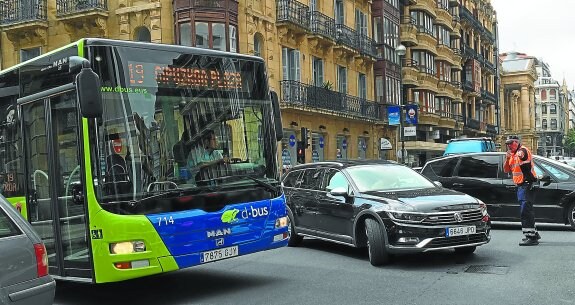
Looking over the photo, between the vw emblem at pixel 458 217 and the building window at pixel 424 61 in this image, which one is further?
the building window at pixel 424 61

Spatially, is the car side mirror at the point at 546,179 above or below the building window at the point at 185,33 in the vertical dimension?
below

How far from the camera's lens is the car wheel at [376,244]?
8.95 m

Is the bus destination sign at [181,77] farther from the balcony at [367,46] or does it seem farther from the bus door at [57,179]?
the balcony at [367,46]

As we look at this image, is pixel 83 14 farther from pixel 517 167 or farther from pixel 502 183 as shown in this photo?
pixel 517 167

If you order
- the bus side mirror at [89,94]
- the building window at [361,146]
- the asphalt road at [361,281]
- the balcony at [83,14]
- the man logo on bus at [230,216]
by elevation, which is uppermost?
the balcony at [83,14]

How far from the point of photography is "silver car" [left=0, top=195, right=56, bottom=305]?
482 centimetres

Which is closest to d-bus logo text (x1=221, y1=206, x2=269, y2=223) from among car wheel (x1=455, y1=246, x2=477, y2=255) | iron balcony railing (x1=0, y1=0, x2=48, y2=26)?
car wheel (x1=455, y1=246, x2=477, y2=255)

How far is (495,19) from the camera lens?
84.2m

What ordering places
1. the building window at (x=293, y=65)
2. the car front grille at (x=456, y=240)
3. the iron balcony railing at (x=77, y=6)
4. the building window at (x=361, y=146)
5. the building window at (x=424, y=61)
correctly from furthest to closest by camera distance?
1. the building window at (x=424, y=61)
2. the building window at (x=361, y=146)
3. the building window at (x=293, y=65)
4. the iron balcony railing at (x=77, y=6)
5. the car front grille at (x=456, y=240)

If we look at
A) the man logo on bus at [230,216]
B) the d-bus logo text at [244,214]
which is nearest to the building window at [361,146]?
the d-bus logo text at [244,214]

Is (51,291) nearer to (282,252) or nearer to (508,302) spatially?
(508,302)

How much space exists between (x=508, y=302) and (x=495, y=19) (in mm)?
83989

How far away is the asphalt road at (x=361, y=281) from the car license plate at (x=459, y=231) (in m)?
0.47

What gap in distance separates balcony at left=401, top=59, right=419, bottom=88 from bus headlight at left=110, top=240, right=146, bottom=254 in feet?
137
